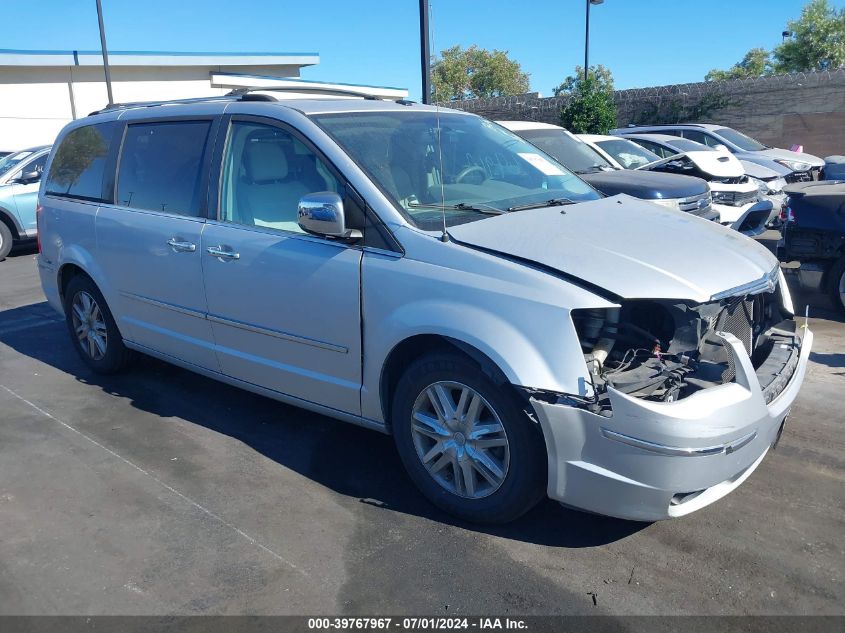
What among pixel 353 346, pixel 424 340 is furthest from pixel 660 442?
pixel 353 346

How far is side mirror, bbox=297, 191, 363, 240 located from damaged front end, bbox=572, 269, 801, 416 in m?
1.23

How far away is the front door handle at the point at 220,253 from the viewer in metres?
4.33

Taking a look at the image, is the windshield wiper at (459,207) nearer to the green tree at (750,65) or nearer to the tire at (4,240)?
the tire at (4,240)

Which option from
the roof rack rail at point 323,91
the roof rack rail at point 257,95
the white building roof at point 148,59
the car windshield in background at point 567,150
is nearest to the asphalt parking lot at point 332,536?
the roof rack rail at point 257,95

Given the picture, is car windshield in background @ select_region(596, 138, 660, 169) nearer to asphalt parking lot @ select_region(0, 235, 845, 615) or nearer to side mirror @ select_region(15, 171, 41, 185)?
asphalt parking lot @ select_region(0, 235, 845, 615)

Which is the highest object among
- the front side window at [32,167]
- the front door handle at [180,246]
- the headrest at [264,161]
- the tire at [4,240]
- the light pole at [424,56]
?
the light pole at [424,56]

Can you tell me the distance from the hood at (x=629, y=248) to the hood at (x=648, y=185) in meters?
3.96

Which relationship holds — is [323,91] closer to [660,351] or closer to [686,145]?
[660,351]

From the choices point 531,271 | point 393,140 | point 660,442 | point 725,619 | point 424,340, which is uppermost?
point 393,140

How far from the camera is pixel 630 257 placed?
11.1ft

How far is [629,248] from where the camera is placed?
11.4 feet

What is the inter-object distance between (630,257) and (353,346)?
143 centimetres

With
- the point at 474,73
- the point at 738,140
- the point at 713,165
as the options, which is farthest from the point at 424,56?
the point at 474,73

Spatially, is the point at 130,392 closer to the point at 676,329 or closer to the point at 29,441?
the point at 29,441
